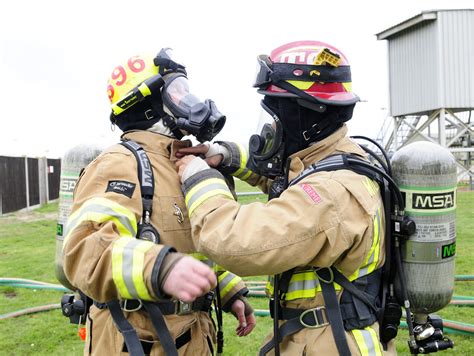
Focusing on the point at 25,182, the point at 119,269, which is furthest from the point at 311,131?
the point at 25,182

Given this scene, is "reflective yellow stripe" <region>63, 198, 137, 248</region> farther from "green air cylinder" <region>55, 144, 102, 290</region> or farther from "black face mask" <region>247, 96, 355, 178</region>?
"green air cylinder" <region>55, 144, 102, 290</region>

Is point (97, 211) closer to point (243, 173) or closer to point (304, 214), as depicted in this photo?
point (304, 214)

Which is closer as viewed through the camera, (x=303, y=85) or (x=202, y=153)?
(x=303, y=85)

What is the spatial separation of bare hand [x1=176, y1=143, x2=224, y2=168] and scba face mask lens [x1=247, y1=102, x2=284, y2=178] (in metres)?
0.28

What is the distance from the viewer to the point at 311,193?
2250 mm

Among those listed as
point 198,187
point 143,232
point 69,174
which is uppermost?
point 69,174

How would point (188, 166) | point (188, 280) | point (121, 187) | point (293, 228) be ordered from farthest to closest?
1. point (188, 166)
2. point (121, 187)
3. point (293, 228)
4. point (188, 280)

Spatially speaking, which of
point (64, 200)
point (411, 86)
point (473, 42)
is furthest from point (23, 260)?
point (473, 42)

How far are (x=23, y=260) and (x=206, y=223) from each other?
904cm

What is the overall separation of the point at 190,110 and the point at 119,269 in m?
0.99

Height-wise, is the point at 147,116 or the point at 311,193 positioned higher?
the point at 147,116

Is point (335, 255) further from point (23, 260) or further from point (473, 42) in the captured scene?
point (473, 42)

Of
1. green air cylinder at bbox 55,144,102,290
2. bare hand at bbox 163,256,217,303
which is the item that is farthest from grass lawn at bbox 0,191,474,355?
bare hand at bbox 163,256,217,303

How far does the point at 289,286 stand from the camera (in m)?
2.50
